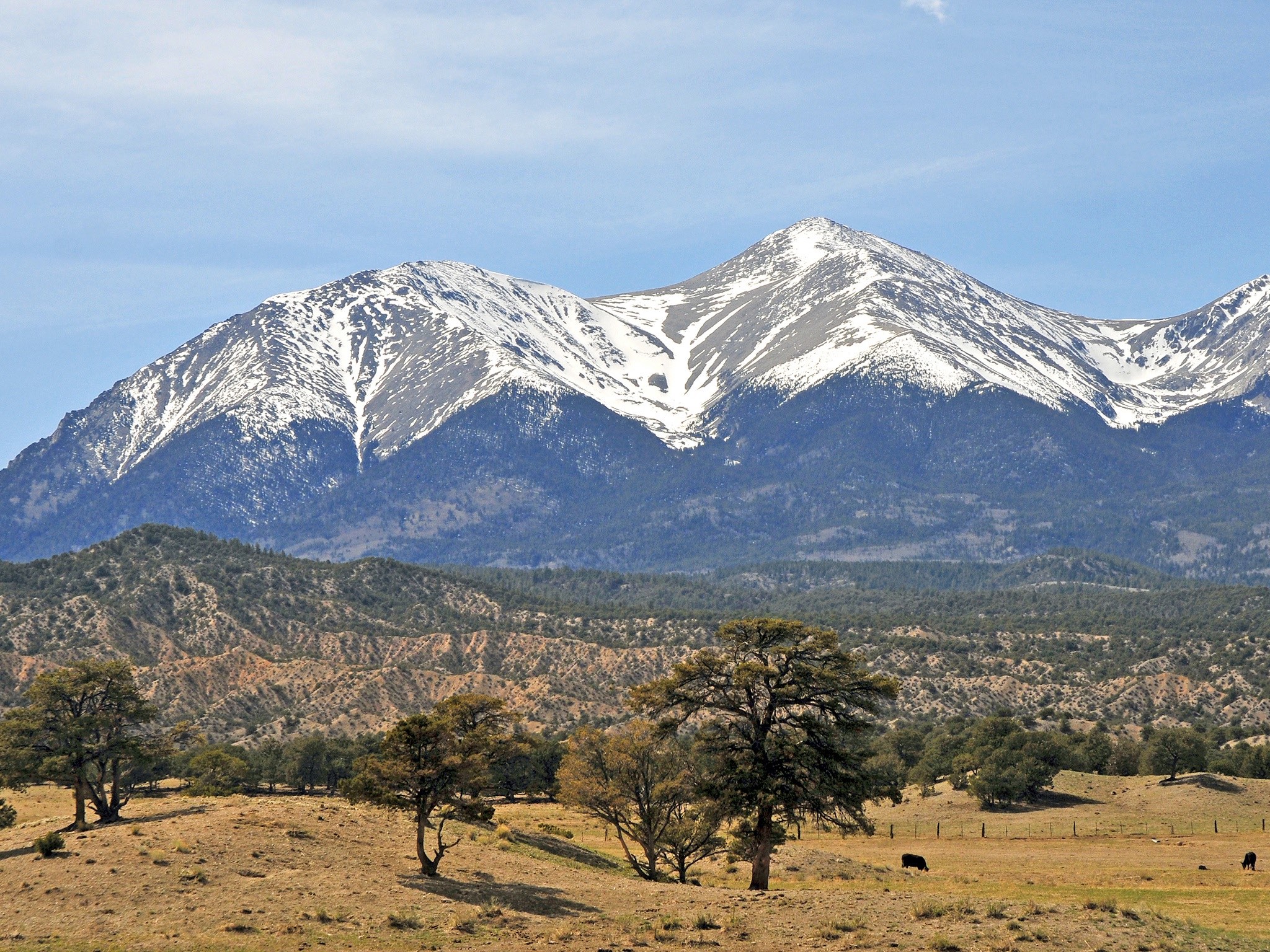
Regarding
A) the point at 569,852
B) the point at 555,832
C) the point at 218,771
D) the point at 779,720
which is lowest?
the point at 569,852

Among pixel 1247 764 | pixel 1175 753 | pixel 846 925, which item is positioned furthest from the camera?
pixel 1247 764

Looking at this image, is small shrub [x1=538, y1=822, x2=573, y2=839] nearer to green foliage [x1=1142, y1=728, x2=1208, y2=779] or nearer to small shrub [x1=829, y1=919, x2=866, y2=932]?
small shrub [x1=829, y1=919, x2=866, y2=932]

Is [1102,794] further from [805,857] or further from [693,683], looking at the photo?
[693,683]

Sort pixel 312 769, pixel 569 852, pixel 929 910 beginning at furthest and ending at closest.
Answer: pixel 312 769 < pixel 569 852 < pixel 929 910

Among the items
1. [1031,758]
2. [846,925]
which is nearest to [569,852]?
[846,925]

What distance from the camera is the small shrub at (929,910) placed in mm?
53625

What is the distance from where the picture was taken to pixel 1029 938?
49.7 m

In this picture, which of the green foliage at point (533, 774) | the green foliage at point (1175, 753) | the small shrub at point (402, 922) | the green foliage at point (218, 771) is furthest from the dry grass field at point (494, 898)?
the green foliage at point (1175, 753)

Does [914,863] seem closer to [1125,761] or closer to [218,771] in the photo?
[218,771]

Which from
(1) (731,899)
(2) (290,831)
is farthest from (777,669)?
(2) (290,831)

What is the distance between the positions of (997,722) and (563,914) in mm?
93584

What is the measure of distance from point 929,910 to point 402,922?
1865 centimetres

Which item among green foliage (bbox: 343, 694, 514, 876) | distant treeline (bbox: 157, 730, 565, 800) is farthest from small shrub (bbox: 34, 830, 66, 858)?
distant treeline (bbox: 157, 730, 565, 800)

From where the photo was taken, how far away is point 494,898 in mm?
57094
